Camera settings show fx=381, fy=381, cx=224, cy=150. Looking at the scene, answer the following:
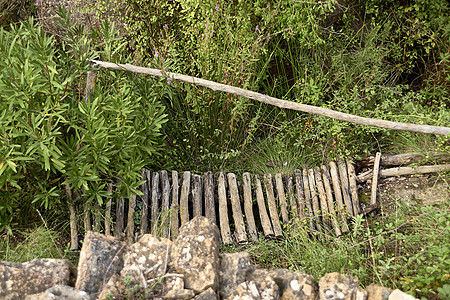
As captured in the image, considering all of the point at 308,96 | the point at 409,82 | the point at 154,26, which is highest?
the point at 154,26

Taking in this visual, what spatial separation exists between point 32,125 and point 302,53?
3.46 metres

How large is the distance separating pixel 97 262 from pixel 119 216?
1.69 meters

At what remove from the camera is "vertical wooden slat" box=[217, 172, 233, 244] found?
144 inches

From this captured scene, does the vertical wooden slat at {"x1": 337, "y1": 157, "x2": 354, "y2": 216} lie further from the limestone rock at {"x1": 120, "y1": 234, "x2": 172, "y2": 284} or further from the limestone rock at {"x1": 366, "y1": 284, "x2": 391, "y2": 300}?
the limestone rock at {"x1": 120, "y1": 234, "x2": 172, "y2": 284}

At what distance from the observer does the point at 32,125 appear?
2811 mm

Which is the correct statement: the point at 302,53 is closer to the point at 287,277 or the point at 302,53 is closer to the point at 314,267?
the point at 314,267

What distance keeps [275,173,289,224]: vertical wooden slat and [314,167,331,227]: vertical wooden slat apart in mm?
369

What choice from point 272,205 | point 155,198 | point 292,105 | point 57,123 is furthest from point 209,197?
point 57,123

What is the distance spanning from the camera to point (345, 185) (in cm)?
407

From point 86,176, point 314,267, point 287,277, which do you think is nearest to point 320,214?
point 314,267

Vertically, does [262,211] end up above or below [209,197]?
below

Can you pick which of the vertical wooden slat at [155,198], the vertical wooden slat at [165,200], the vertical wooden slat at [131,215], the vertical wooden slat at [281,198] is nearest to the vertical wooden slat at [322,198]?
the vertical wooden slat at [281,198]

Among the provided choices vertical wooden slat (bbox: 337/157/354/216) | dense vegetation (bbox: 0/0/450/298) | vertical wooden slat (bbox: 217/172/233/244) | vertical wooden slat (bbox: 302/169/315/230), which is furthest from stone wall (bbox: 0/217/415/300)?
vertical wooden slat (bbox: 337/157/354/216)

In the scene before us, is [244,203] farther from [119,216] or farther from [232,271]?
[232,271]
